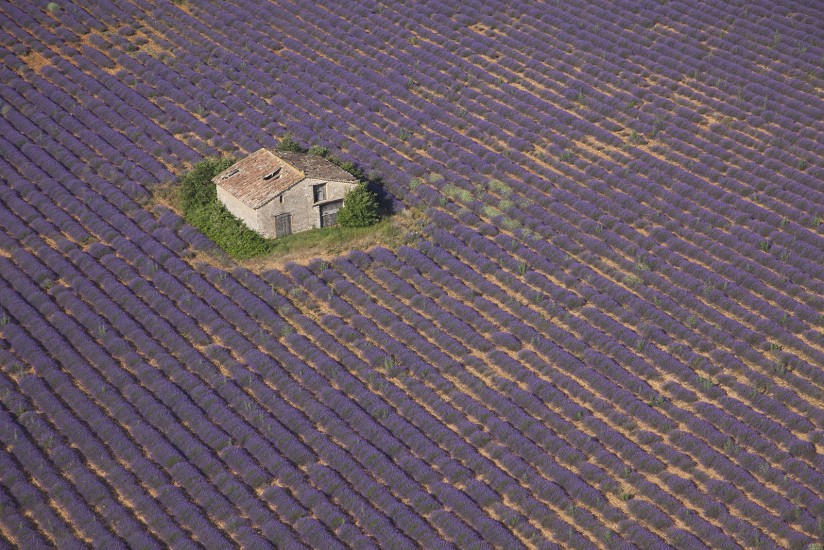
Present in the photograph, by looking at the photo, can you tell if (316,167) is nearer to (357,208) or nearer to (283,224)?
(357,208)

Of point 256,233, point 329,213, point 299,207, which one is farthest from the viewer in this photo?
point 329,213

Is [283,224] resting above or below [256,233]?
above

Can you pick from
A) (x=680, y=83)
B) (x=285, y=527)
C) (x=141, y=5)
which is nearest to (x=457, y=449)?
(x=285, y=527)

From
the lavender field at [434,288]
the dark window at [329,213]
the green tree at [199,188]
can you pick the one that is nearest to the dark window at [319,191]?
the dark window at [329,213]

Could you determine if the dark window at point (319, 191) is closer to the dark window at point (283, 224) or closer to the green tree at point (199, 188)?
the dark window at point (283, 224)

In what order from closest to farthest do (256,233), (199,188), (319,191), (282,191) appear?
(282,191) < (256,233) < (319,191) < (199,188)

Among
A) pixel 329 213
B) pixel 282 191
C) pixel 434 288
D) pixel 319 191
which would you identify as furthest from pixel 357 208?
pixel 434 288
